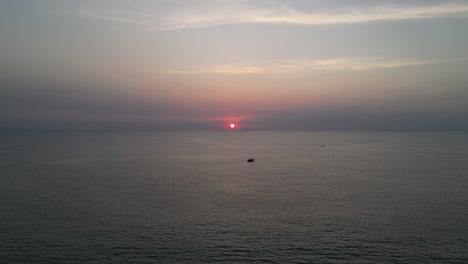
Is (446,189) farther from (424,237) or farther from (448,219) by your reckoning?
(424,237)

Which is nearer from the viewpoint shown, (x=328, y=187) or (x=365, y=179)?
(x=328, y=187)

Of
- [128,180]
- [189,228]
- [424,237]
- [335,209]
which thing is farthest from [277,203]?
[128,180]

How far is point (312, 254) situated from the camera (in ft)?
172

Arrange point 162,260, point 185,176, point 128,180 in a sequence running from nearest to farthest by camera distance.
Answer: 1. point 162,260
2. point 128,180
3. point 185,176

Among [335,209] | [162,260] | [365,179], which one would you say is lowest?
[162,260]

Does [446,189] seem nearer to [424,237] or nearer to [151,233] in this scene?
[424,237]

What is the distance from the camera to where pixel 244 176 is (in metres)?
127

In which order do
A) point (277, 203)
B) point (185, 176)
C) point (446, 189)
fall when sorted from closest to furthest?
1. point (277, 203)
2. point (446, 189)
3. point (185, 176)

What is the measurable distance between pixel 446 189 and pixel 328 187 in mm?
30406

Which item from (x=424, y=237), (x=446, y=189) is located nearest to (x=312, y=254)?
(x=424, y=237)

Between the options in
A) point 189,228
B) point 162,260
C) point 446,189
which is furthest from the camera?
point 446,189

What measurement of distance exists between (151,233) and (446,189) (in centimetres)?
7890

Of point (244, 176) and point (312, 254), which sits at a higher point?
point (244, 176)

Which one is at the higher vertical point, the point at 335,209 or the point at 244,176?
the point at 244,176
